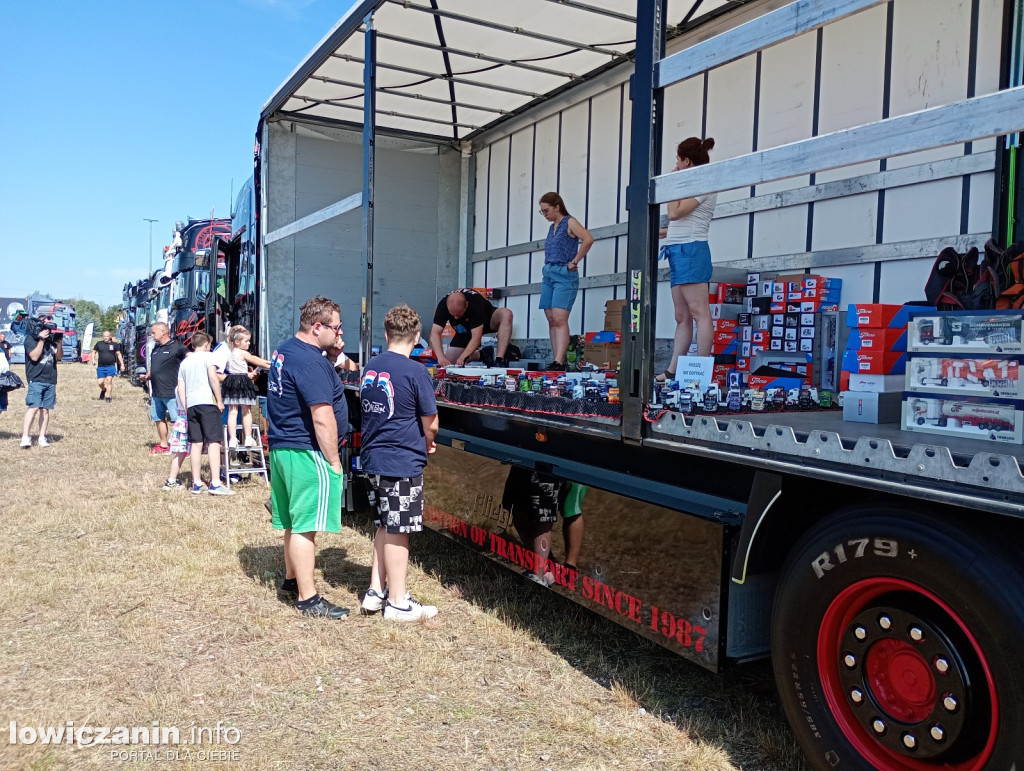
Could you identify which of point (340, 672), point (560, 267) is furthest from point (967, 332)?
point (560, 267)

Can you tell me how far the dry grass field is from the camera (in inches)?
116

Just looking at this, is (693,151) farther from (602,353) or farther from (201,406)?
(201,406)

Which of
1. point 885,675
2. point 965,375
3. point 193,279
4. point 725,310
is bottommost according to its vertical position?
point 885,675

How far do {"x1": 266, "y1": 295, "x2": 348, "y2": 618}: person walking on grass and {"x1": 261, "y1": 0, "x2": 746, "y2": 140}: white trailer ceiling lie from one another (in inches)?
103

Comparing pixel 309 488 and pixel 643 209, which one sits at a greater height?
pixel 643 209

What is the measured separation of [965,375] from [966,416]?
0.13 metres

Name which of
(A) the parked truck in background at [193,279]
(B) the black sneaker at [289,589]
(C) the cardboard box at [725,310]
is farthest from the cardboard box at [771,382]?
(A) the parked truck in background at [193,279]

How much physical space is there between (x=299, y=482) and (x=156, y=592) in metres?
1.27

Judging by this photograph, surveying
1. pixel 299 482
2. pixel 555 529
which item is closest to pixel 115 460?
pixel 299 482

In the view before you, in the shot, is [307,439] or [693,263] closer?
[307,439]

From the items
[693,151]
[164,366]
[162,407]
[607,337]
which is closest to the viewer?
[693,151]

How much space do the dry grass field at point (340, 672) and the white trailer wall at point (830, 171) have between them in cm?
284

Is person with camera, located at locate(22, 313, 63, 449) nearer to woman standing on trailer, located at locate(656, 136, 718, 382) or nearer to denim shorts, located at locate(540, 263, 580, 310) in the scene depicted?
denim shorts, located at locate(540, 263, 580, 310)

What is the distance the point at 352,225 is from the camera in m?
8.80
